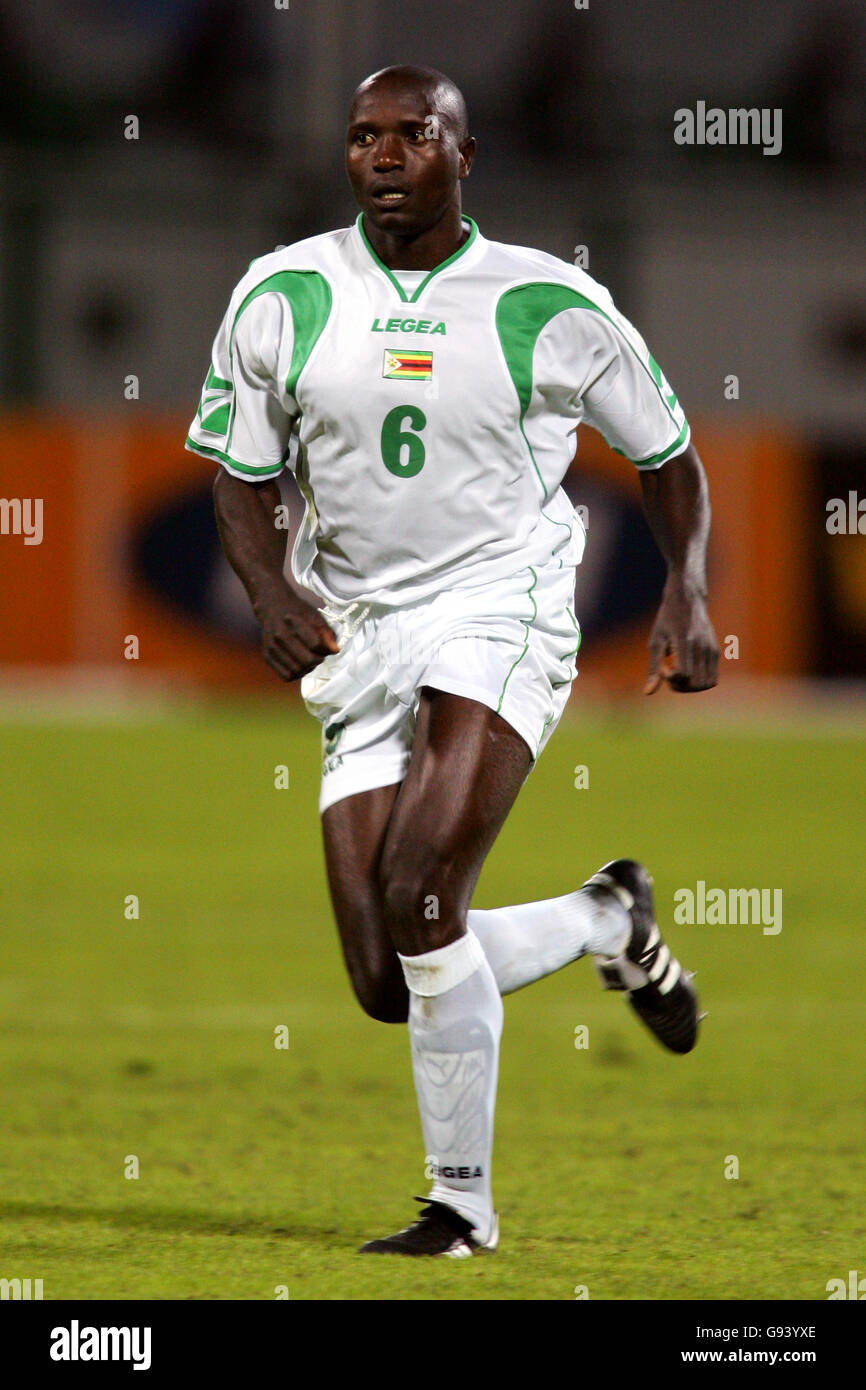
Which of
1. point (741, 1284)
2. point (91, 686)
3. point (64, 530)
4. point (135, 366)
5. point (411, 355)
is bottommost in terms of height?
point (741, 1284)

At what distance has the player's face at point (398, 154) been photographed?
183 inches

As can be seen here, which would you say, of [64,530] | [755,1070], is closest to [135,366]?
[64,530]

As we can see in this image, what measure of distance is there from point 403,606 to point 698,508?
72cm

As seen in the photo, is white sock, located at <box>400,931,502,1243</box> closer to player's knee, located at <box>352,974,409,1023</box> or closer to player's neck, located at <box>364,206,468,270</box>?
player's knee, located at <box>352,974,409,1023</box>

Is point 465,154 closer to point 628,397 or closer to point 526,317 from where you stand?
point 526,317

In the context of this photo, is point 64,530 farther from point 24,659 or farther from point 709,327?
point 709,327

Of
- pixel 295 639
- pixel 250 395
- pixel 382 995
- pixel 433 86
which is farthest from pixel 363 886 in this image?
pixel 433 86

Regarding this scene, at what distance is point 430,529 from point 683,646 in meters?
0.59

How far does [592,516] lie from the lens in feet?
66.8

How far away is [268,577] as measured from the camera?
4793mm

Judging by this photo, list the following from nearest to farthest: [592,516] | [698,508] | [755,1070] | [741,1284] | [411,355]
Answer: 1. [741,1284]
2. [411,355]
3. [698,508]
4. [755,1070]
5. [592,516]

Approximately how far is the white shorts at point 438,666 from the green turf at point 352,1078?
106 cm

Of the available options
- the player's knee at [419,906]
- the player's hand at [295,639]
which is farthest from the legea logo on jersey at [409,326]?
the player's knee at [419,906]

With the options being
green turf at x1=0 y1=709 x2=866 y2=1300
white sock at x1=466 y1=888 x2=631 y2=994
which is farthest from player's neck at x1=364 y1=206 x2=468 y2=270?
green turf at x1=0 y1=709 x2=866 y2=1300
